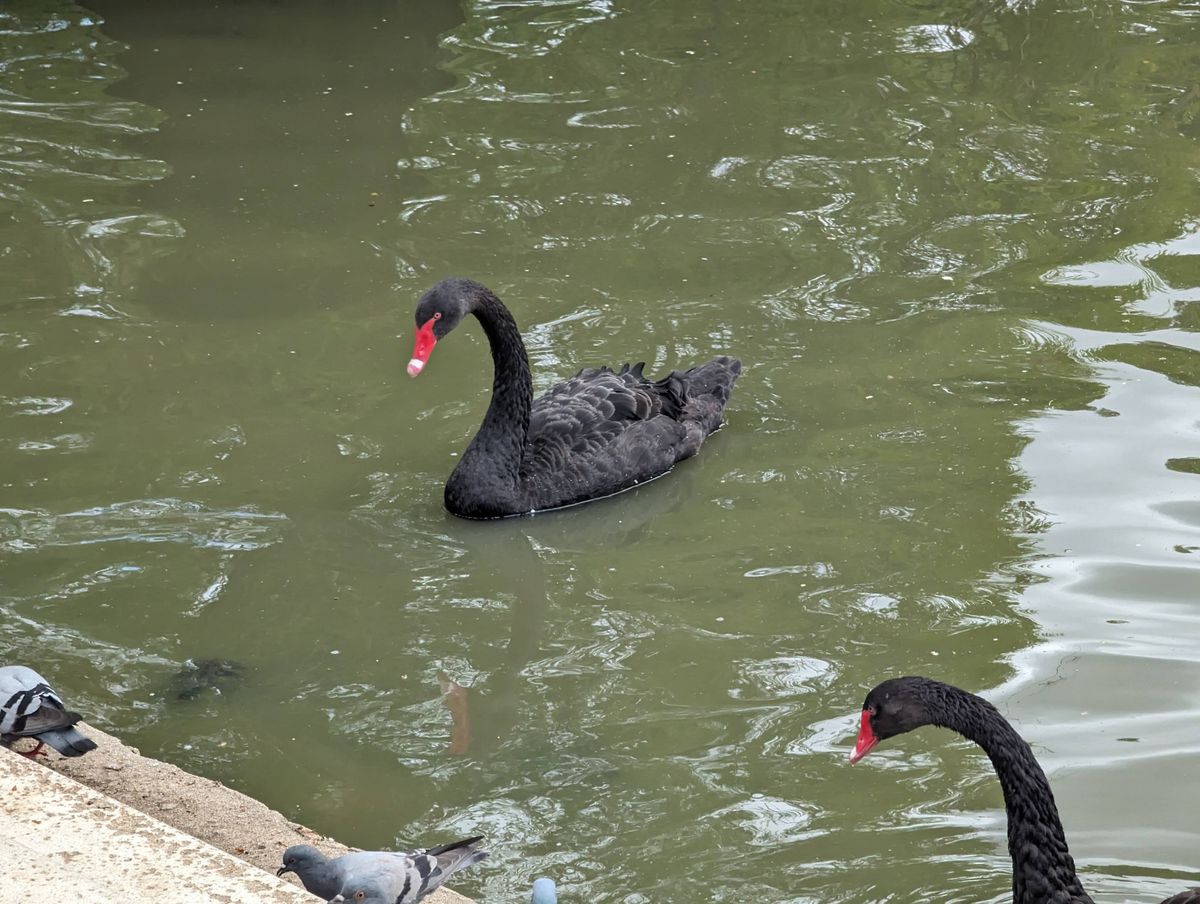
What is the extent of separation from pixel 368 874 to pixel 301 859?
181 mm

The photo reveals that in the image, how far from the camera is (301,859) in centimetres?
369

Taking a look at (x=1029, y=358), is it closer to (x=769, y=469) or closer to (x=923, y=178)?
(x=769, y=469)

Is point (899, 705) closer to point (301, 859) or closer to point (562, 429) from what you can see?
point (301, 859)

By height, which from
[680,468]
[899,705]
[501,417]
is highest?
[899,705]

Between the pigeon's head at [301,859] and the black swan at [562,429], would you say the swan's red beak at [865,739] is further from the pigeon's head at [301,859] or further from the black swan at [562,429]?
the black swan at [562,429]

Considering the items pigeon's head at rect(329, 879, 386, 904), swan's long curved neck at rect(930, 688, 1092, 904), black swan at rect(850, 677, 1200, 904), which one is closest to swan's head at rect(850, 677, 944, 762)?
black swan at rect(850, 677, 1200, 904)

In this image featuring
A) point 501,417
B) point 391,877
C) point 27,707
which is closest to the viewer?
point 391,877

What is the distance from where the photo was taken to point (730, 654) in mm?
5223

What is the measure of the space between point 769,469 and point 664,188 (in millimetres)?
3024

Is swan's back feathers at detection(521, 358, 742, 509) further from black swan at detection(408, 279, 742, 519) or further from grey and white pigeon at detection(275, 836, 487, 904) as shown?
grey and white pigeon at detection(275, 836, 487, 904)

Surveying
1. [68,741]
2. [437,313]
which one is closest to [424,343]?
[437,313]

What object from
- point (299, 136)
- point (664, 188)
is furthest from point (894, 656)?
point (299, 136)

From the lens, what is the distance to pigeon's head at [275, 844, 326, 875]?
368 centimetres

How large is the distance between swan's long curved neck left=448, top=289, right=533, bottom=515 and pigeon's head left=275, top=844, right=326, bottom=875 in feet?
8.47
